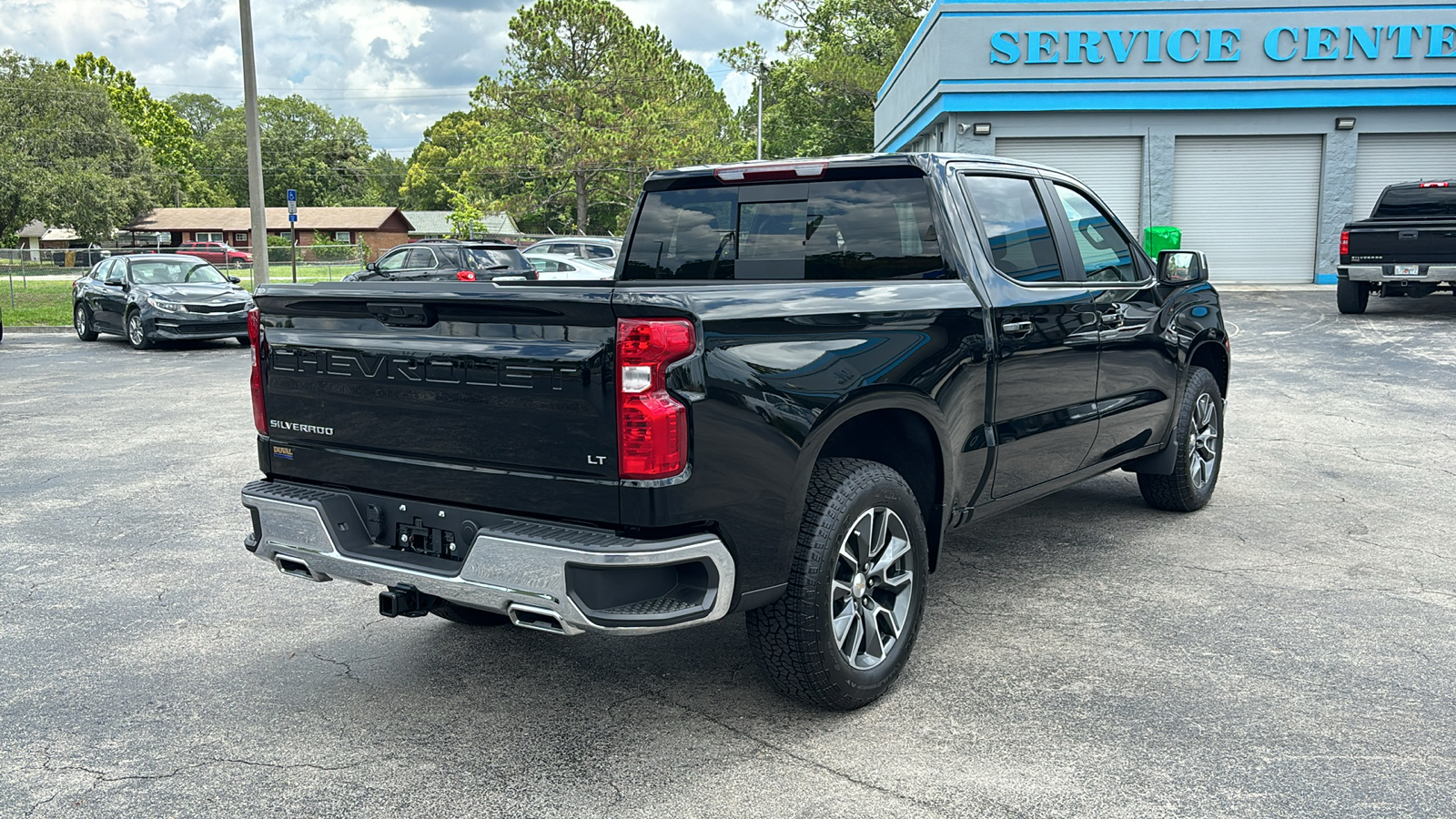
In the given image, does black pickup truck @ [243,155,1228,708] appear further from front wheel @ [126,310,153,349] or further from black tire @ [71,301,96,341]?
black tire @ [71,301,96,341]

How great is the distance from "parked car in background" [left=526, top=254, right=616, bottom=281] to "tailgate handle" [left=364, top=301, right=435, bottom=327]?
19.3 metres

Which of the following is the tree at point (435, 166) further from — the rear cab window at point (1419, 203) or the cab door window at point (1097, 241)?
the cab door window at point (1097, 241)

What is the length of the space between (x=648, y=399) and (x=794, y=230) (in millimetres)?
1793

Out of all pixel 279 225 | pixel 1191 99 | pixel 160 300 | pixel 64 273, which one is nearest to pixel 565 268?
pixel 160 300

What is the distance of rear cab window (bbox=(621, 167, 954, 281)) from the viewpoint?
4734 millimetres

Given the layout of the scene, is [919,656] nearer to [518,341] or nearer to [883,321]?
[883,321]

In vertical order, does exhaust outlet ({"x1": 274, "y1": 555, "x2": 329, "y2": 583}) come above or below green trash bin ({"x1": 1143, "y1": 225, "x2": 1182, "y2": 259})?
below

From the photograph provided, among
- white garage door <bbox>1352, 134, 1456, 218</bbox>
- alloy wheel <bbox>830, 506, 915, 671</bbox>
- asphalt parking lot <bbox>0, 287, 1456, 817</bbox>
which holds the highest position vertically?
white garage door <bbox>1352, 134, 1456, 218</bbox>

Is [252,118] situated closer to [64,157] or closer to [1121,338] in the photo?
[1121,338]

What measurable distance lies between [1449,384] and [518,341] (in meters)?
11.6

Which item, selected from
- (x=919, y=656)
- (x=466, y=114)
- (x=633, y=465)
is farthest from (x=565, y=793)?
(x=466, y=114)

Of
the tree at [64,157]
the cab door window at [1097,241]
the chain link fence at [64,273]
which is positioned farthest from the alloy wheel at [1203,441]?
the tree at [64,157]

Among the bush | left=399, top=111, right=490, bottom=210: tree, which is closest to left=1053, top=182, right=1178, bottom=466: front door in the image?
the bush

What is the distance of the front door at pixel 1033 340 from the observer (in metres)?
4.85
